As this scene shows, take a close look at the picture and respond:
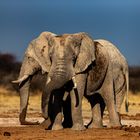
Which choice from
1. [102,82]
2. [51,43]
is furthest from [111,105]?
[51,43]

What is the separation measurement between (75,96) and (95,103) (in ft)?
6.56

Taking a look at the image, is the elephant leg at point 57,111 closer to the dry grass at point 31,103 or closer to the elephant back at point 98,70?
the elephant back at point 98,70

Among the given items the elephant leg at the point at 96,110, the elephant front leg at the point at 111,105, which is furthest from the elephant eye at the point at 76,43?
the elephant leg at the point at 96,110

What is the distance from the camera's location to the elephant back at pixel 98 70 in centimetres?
1780

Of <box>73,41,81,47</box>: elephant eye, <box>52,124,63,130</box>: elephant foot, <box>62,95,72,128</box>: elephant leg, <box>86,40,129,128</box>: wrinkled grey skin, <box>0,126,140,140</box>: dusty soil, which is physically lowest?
<box>0,126,140,140</box>: dusty soil

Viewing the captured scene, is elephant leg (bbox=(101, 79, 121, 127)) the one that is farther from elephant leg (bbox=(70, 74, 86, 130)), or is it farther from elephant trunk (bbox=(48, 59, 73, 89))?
elephant trunk (bbox=(48, 59, 73, 89))

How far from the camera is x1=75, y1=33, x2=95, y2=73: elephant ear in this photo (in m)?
17.3

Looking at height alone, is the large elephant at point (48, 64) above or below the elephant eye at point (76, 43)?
below

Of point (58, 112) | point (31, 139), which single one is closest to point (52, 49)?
point (58, 112)

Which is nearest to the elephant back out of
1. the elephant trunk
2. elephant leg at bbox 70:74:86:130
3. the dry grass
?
elephant leg at bbox 70:74:86:130

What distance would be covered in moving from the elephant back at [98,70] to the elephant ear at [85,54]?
25 cm

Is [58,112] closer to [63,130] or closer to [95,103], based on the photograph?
[63,130]

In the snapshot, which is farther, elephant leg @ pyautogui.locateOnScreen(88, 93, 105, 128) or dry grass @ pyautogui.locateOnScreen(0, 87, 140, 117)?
dry grass @ pyautogui.locateOnScreen(0, 87, 140, 117)

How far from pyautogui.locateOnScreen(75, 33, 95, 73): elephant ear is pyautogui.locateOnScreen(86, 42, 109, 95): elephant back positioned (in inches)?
10.0
